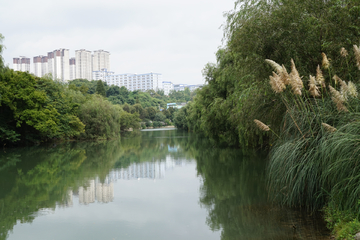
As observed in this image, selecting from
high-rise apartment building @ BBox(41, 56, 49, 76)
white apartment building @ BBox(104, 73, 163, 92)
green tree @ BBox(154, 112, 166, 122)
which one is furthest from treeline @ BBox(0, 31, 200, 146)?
white apartment building @ BBox(104, 73, 163, 92)

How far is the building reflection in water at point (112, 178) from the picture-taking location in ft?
27.4

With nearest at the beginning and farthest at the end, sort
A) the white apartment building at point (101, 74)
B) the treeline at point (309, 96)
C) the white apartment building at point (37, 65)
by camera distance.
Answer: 1. the treeline at point (309, 96)
2. the white apartment building at point (37, 65)
3. the white apartment building at point (101, 74)

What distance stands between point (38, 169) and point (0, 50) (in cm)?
925

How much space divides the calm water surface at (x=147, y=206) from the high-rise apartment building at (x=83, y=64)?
465 ft

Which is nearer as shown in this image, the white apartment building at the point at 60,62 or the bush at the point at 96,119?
the bush at the point at 96,119

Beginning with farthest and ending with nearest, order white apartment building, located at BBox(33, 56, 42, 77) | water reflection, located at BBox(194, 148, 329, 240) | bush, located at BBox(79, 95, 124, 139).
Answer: white apartment building, located at BBox(33, 56, 42, 77)
bush, located at BBox(79, 95, 124, 139)
water reflection, located at BBox(194, 148, 329, 240)

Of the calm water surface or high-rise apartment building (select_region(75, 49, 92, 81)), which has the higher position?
high-rise apartment building (select_region(75, 49, 92, 81))

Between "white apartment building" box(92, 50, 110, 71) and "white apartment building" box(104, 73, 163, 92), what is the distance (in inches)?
259

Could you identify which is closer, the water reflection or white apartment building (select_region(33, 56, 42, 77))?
the water reflection

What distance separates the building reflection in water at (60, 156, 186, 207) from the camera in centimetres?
834

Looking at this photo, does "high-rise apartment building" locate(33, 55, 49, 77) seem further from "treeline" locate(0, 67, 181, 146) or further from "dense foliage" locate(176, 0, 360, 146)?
"dense foliage" locate(176, 0, 360, 146)

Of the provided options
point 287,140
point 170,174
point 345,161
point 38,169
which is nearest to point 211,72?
point 170,174

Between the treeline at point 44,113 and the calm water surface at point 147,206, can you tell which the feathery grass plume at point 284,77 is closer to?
the calm water surface at point 147,206

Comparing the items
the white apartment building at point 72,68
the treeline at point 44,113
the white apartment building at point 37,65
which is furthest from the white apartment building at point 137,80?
the treeline at point 44,113
